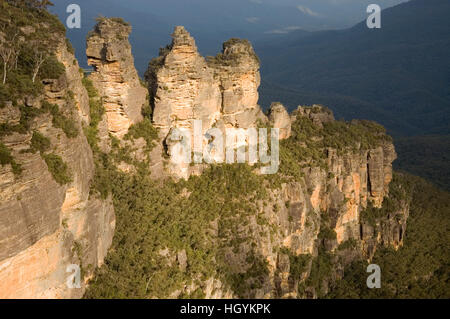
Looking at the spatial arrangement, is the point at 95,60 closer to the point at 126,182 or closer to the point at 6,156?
the point at 126,182

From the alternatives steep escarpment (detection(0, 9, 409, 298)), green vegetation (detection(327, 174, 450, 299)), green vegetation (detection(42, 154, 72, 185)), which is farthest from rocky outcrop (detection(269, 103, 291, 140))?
green vegetation (detection(42, 154, 72, 185))

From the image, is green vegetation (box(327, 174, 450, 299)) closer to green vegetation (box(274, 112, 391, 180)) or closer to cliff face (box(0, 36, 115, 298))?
green vegetation (box(274, 112, 391, 180))

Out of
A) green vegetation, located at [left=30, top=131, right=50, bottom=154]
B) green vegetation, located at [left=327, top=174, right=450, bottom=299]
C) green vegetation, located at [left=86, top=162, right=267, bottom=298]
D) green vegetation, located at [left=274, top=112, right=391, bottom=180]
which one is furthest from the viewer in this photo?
green vegetation, located at [left=327, top=174, right=450, bottom=299]

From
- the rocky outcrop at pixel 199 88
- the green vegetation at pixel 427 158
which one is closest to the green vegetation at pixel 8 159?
the rocky outcrop at pixel 199 88

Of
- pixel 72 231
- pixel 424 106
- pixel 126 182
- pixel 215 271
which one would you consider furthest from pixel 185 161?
pixel 424 106

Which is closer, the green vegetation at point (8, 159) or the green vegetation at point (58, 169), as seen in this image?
the green vegetation at point (8, 159)

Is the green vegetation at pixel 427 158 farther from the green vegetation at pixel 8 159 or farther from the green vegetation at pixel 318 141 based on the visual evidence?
the green vegetation at pixel 8 159
